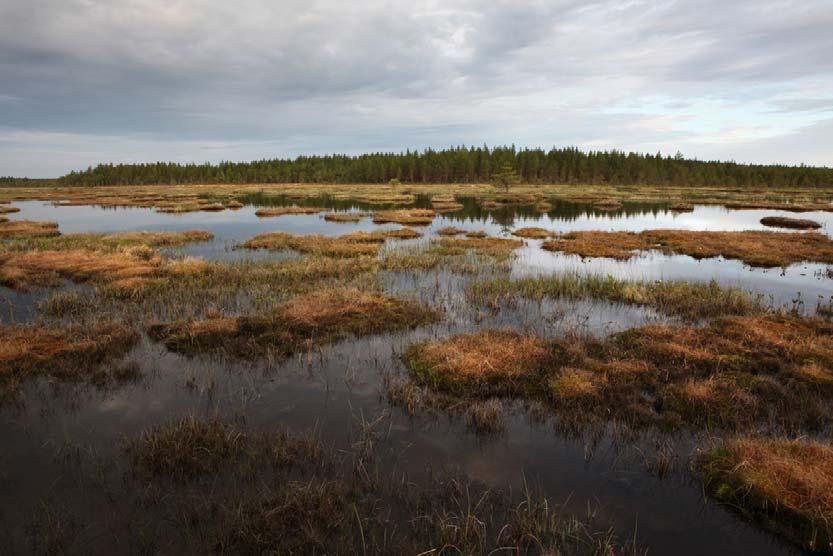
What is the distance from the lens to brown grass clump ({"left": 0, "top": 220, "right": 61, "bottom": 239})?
3697 cm

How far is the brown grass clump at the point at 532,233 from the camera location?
38.9 metres

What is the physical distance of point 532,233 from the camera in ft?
130

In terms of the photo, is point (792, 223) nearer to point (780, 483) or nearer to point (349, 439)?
point (780, 483)

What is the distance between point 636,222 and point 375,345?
153ft

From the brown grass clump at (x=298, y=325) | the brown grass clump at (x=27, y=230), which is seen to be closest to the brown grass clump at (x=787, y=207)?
the brown grass clump at (x=298, y=325)

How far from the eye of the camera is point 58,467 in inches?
321

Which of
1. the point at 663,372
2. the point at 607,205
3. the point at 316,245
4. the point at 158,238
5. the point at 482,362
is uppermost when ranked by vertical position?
the point at 607,205

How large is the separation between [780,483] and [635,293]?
12.9 m

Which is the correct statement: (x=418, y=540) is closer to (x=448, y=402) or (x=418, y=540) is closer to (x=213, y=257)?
(x=448, y=402)

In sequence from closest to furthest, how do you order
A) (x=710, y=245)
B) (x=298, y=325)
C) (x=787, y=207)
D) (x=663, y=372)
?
(x=663, y=372) < (x=298, y=325) < (x=710, y=245) < (x=787, y=207)

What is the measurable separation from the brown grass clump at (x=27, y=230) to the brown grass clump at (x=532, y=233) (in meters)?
40.3

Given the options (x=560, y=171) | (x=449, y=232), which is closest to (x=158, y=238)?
(x=449, y=232)

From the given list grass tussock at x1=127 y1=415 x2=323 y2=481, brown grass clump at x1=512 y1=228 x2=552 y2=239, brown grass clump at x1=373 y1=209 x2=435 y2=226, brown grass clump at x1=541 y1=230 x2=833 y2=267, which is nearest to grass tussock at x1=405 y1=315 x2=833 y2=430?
grass tussock at x1=127 y1=415 x2=323 y2=481

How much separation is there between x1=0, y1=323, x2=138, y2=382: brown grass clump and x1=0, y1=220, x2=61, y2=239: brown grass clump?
2950 centimetres
